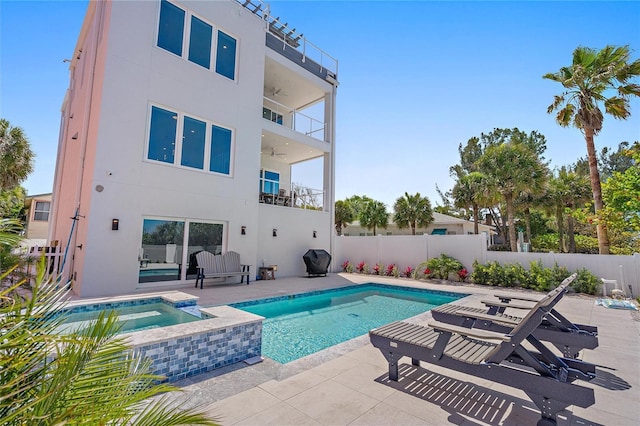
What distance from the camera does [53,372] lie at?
49.1 inches

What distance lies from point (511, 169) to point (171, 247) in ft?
56.3

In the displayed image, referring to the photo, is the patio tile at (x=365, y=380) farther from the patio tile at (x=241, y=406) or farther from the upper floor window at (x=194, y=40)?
the upper floor window at (x=194, y=40)

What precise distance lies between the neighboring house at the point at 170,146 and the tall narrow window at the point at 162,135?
31 mm

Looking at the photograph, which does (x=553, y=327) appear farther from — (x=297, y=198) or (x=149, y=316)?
(x=297, y=198)

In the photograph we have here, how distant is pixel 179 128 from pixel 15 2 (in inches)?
175

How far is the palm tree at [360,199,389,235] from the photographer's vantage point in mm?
27281

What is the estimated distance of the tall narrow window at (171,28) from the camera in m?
9.52

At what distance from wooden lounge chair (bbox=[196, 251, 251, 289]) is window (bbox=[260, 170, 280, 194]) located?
616 centimetres

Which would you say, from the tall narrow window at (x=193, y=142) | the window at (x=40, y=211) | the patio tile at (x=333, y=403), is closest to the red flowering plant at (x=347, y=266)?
the tall narrow window at (x=193, y=142)

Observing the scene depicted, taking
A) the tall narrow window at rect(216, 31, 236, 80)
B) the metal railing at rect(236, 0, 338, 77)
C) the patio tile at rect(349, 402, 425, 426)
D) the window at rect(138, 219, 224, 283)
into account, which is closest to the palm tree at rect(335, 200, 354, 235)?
the metal railing at rect(236, 0, 338, 77)

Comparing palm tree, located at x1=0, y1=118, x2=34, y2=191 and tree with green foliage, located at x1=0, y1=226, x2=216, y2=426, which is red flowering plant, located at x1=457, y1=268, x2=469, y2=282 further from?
palm tree, located at x1=0, y1=118, x2=34, y2=191

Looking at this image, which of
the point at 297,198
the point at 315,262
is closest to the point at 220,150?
the point at 297,198

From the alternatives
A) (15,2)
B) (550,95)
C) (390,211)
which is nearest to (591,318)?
(550,95)

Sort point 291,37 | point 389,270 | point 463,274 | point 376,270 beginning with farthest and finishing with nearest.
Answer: point 376,270, point 291,37, point 389,270, point 463,274
